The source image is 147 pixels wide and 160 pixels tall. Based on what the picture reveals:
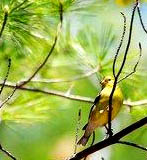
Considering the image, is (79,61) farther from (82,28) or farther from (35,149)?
(35,149)

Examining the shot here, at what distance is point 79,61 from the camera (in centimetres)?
202

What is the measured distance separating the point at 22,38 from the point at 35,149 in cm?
210

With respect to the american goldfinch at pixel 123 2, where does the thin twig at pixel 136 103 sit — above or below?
below

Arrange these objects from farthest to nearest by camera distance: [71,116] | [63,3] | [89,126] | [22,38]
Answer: [71,116], [22,38], [63,3], [89,126]

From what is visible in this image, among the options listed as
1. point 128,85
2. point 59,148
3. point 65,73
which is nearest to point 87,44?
point 128,85

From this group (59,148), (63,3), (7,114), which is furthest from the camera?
(59,148)

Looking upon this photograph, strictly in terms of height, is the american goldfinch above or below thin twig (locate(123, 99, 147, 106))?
above

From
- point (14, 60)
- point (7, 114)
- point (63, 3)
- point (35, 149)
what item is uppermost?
point (63, 3)

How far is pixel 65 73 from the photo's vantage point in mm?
2447

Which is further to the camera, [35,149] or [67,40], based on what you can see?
[35,149]

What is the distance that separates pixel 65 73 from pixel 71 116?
152 cm

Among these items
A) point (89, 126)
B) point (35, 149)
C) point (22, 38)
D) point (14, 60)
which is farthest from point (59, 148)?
point (89, 126)

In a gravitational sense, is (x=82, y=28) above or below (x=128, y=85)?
above

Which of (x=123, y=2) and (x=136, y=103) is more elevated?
(x=123, y=2)
